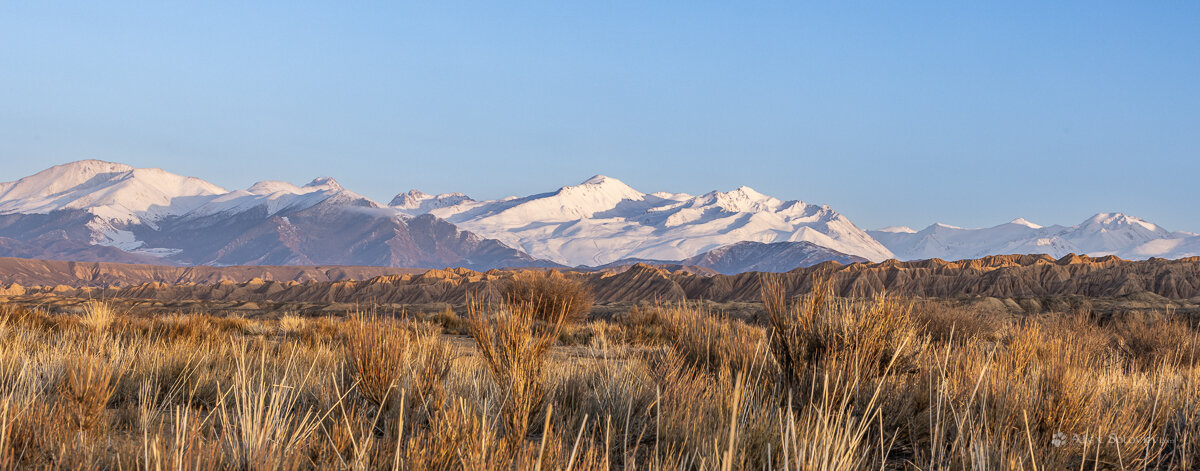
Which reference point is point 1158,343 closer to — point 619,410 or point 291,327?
point 619,410

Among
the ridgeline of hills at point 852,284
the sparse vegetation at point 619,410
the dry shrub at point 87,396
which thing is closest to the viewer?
the sparse vegetation at point 619,410

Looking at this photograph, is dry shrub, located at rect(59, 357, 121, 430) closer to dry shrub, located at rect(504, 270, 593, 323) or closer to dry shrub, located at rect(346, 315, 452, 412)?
dry shrub, located at rect(346, 315, 452, 412)

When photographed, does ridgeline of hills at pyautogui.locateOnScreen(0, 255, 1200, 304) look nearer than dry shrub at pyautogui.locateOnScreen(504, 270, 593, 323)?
No

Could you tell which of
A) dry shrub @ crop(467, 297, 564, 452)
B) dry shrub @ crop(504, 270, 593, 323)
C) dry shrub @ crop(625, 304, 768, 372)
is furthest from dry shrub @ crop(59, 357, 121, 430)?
dry shrub @ crop(504, 270, 593, 323)

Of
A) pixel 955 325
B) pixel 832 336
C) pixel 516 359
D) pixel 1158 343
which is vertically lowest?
pixel 1158 343

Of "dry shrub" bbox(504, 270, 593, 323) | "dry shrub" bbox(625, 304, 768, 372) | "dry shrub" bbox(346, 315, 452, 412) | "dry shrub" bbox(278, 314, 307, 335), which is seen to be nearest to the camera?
"dry shrub" bbox(346, 315, 452, 412)

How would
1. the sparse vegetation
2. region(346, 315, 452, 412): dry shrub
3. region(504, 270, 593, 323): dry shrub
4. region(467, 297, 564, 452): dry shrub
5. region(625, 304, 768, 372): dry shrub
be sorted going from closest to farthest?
the sparse vegetation → region(467, 297, 564, 452): dry shrub → region(346, 315, 452, 412): dry shrub → region(625, 304, 768, 372): dry shrub → region(504, 270, 593, 323): dry shrub

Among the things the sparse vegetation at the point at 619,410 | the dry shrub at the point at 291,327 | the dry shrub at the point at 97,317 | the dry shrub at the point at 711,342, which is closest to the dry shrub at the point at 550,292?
the dry shrub at the point at 291,327

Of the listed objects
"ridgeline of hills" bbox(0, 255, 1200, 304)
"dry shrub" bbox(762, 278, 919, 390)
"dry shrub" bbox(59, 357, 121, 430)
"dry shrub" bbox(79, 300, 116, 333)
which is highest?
"dry shrub" bbox(762, 278, 919, 390)

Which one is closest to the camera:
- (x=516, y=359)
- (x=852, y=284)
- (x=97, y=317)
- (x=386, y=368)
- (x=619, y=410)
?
(x=516, y=359)

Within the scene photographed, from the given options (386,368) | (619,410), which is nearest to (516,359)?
(619,410)

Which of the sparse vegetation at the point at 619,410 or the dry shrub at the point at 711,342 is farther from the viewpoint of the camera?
the dry shrub at the point at 711,342

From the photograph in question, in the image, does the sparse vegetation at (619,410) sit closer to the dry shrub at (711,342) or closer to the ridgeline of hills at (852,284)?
the dry shrub at (711,342)

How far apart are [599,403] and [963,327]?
9527mm
